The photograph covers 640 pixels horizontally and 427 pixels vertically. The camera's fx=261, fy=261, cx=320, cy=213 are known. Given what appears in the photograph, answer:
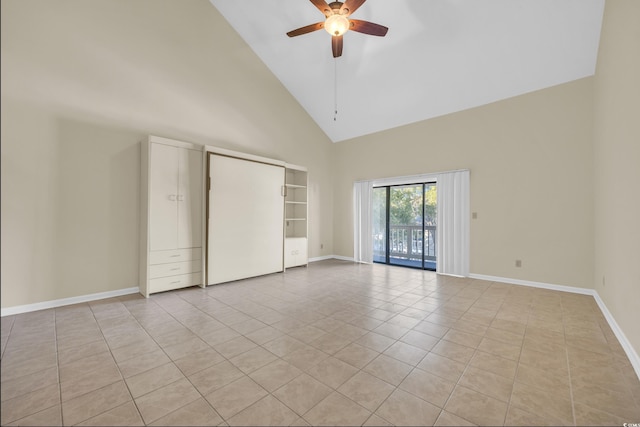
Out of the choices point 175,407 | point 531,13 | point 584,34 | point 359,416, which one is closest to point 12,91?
point 175,407

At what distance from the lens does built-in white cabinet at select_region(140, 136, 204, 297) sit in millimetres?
3533

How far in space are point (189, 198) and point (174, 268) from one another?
1.03 meters

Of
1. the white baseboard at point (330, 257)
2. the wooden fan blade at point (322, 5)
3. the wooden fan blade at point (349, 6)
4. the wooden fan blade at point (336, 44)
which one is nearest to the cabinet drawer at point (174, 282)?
the white baseboard at point (330, 257)

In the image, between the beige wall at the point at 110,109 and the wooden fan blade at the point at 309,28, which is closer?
the beige wall at the point at 110,109

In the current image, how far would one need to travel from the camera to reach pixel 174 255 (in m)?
3.74

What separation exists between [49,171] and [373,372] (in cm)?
394

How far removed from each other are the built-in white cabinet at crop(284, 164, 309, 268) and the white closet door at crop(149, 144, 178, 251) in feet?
6.79

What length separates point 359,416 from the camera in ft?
4.86

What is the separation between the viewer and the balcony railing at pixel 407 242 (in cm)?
555

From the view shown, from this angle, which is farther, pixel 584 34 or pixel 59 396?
pixel 584 34

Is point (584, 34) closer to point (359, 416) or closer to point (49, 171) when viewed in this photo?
point (359, 416)

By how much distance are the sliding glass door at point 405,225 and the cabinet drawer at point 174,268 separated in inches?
157

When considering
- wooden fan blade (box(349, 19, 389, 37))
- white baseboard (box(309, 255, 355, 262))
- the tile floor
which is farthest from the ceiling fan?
white baseboard (box(309, 255, 355, 262))

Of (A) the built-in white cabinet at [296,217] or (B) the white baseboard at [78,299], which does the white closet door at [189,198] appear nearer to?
(B) the white baseboard at [78,299]
